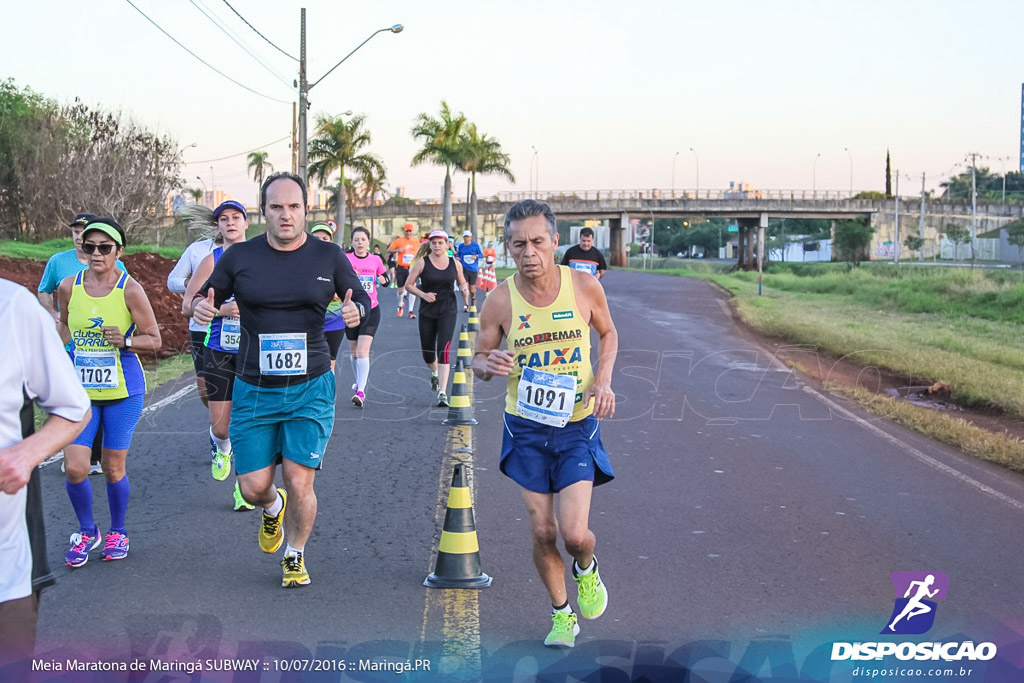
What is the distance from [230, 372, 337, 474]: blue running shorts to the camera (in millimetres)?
5617

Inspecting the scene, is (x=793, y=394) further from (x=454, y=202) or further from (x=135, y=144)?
(x=454, y=202)

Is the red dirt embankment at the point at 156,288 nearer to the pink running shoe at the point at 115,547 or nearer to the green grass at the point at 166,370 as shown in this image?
the green grass at the point at 166,370

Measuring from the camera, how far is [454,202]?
9594 cm

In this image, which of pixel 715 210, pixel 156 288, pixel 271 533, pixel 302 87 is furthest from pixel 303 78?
pixel 715 210

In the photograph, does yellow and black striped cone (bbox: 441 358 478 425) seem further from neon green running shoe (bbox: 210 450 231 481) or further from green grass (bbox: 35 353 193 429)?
green grass (bbox: 35 353 193 429)

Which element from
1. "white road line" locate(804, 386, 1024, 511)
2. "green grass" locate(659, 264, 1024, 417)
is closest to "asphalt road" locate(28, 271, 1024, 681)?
"white road line" locate(804, 386, 1024, 511)

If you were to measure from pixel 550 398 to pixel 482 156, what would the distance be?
58.3 metres

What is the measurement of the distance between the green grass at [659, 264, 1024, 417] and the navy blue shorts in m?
9.02

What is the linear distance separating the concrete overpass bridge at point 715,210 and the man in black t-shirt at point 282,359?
82.9 metres

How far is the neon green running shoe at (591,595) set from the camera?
16.3ft

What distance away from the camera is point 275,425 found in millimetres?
5688

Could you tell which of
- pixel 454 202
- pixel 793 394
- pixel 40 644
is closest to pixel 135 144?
pixel 793 394

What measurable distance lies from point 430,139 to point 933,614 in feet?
186

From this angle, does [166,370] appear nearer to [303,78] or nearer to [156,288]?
[156,288]
